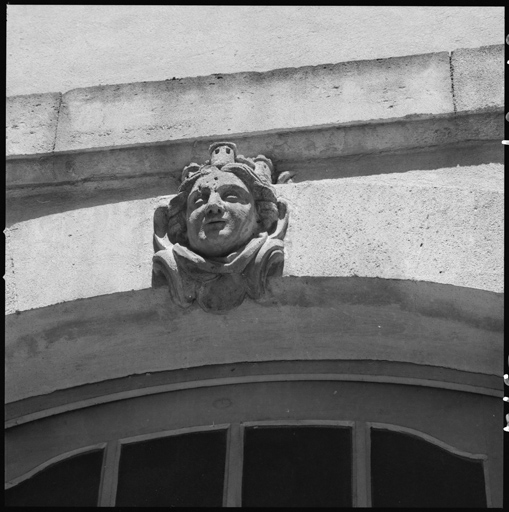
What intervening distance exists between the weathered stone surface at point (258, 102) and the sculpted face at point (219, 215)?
1.22 ft

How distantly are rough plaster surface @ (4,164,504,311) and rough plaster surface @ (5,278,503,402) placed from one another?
59 millimetres

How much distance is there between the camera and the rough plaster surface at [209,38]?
5430 millimetres

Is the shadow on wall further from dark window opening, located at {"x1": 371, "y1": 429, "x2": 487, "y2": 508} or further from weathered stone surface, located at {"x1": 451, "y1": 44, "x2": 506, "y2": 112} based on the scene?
dark window opening, located at {"x1": 371, "y1": 429, "x2": 487, "y2": 508}

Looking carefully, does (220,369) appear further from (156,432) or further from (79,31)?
(79,31)

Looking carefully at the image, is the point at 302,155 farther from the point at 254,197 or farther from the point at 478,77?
the point at 478,77

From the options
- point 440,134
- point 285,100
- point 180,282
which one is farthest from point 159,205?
point 440,134

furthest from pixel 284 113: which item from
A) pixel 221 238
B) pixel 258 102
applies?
pixel 221 238

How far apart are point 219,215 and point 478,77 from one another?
1.14m

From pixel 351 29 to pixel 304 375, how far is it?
A: 1.57 m

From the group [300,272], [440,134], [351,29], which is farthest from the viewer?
[351,29]

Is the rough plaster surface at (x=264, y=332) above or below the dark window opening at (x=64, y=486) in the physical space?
above

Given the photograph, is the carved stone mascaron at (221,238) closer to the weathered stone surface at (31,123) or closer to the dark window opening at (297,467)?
the dark window opening at (297,467)

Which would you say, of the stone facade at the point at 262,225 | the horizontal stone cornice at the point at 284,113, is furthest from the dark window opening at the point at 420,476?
the horizontal stone cornice at the point at 284,113

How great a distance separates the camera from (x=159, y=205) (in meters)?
4.78
